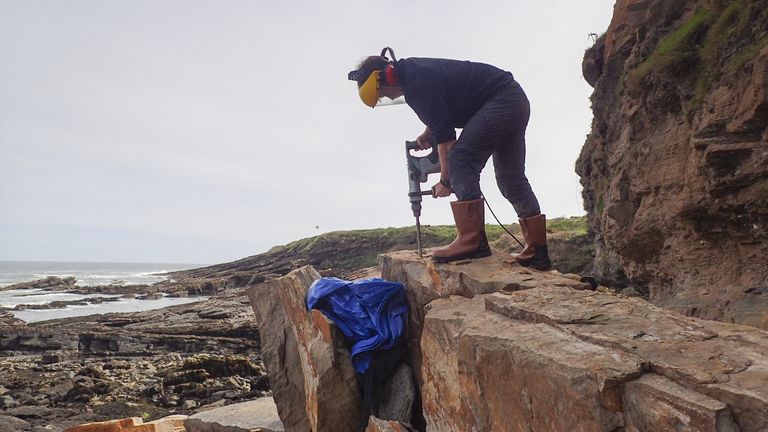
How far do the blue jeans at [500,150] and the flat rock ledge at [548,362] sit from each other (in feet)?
2.39

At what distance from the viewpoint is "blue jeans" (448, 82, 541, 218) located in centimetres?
441

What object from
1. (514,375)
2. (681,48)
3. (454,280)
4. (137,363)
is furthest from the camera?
(137,363)

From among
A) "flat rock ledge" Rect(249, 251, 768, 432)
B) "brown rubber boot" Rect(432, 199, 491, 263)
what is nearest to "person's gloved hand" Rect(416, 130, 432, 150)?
"brown rubber boot" Rect(432, 199, 491, 263)

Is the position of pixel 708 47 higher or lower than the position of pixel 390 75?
higher

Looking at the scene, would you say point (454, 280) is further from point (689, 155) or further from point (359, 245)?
point (359, 245)

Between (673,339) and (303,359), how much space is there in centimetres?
341

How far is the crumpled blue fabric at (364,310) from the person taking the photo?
4.08m

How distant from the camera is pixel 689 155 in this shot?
625 cm

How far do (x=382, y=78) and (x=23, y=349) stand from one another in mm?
20949

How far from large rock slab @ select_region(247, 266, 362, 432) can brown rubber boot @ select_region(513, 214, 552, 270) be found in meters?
2.01

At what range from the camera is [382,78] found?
15.1 feet

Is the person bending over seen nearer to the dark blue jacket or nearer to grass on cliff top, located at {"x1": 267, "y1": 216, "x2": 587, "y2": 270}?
the dark blue jacket

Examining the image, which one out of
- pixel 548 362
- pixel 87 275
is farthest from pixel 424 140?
pixel 87 275

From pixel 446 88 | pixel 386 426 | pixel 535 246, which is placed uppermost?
pixel 446 88
